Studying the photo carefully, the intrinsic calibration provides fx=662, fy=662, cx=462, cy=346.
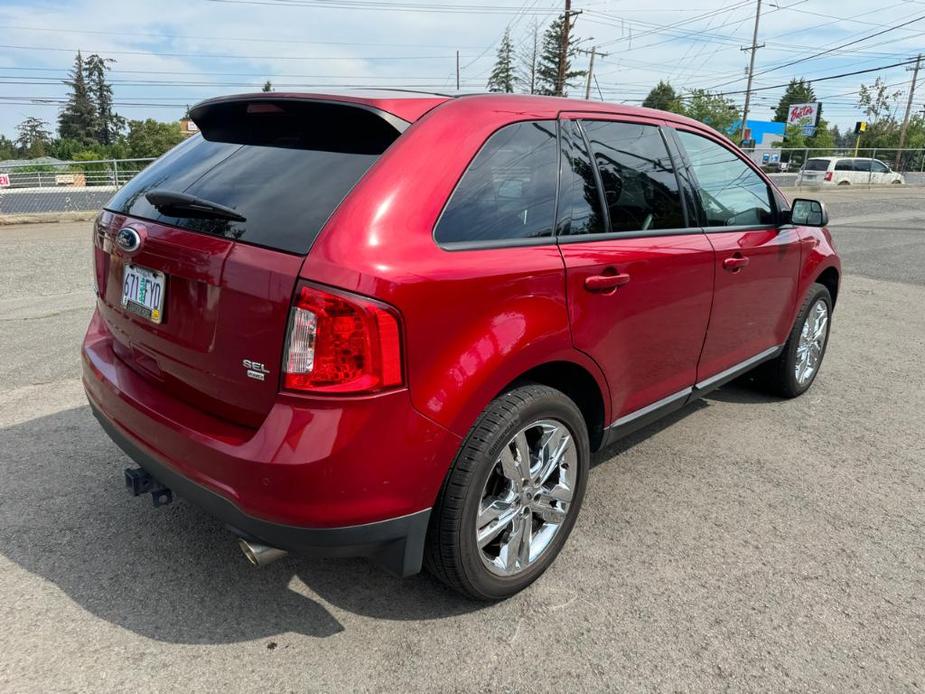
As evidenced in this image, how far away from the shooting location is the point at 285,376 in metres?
1.87

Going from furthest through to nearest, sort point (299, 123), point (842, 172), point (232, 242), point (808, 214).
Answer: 1. point (842, 172)
2. point (808, 214)
3. point (299, 123)
4. point (232, 242)

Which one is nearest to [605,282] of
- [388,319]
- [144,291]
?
[388,319]

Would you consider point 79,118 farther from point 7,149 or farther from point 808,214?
point 808,214

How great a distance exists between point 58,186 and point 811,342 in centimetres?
1732

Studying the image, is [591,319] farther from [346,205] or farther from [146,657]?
[146,657]

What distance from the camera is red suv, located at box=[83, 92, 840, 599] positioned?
186 cm

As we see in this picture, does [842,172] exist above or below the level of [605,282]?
above

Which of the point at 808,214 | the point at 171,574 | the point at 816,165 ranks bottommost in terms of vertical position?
the point at 171,574

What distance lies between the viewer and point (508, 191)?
2299 mm

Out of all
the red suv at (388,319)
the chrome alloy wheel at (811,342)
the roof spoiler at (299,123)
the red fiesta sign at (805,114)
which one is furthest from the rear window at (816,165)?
the red fiesta sign at (805,114)

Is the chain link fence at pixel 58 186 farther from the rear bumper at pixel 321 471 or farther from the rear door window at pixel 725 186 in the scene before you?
the rear bumper at pixel 321 471

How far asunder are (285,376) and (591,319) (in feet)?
3.84

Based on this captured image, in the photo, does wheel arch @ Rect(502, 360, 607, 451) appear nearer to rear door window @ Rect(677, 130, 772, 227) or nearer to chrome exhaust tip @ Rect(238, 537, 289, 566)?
chrome exhaust tip @ Rect(238, 537, 289, 566)

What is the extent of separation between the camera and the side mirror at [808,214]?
3.82m
